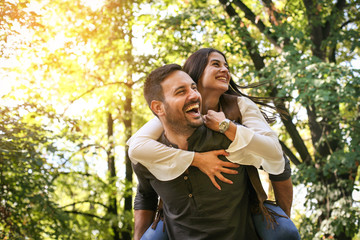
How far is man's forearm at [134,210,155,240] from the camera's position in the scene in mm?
2980

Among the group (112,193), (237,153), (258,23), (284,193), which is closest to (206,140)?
(237,153)

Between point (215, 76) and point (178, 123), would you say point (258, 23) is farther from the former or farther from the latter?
point (178, 123)

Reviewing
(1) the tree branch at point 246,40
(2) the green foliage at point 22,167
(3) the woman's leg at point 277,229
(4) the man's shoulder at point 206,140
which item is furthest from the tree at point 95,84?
(3) the woman's leg at point 277,229

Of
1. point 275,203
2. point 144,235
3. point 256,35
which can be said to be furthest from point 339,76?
point 256,35

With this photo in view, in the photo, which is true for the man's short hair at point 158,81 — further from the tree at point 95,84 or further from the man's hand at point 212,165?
the tree at point 95,84

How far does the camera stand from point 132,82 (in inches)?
459

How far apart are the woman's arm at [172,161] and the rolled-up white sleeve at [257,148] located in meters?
0.09

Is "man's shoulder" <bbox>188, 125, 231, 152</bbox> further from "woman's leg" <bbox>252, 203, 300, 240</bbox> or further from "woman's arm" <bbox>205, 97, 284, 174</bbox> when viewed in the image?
"woman's leg" <bbox>252, 203, 300, 240</bbox>

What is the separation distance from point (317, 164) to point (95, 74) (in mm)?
6255

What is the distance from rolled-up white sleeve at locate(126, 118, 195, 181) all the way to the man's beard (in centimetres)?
14

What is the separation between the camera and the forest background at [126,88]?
5.67m

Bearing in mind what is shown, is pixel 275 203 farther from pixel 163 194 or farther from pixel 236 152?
pixel 163 194

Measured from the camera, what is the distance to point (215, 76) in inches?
115

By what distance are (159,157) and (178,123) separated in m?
0.24
